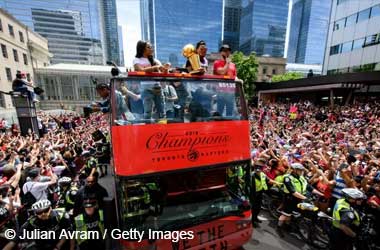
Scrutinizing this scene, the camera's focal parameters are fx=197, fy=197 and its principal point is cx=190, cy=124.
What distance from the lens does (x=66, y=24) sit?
6694cm

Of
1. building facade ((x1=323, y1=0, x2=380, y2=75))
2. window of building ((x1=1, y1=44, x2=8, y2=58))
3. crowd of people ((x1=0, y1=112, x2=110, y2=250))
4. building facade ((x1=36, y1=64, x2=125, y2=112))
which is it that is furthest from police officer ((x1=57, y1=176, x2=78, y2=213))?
window of building ((x1=1, y1=44, x2=8, y2=58))

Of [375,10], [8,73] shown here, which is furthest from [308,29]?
[8,73]

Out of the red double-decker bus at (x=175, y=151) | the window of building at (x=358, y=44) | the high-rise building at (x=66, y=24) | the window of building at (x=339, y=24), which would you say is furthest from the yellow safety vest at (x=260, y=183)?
the high-rise building at (x=66, y=24)

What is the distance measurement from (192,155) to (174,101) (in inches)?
41.6

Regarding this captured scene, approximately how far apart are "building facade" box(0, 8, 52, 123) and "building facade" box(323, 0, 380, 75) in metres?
42.0

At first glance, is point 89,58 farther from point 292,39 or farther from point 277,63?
point 292,39

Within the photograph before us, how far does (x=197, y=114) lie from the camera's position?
3.79m

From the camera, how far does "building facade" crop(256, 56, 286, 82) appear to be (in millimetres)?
52031

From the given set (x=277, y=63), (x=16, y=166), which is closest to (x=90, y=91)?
(x=16, y=166)

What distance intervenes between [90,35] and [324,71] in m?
74.8

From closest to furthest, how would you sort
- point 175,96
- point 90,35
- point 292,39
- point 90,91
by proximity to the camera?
point 175,96 < point 90,91 < point 90,35 < point 292,39

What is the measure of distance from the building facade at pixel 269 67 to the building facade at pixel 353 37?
21512mm

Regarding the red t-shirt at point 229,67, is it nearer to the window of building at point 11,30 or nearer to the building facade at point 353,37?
the building facade at point 353,37

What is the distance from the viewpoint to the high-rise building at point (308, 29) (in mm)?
106438
